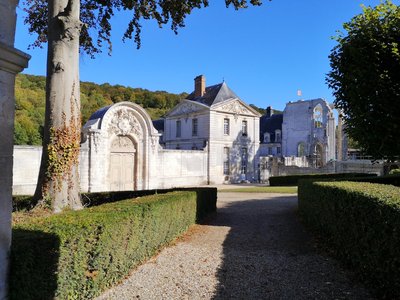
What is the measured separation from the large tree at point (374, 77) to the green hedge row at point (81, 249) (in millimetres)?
5834

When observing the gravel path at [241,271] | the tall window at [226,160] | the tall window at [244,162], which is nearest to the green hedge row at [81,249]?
the gravel path at [241,271]

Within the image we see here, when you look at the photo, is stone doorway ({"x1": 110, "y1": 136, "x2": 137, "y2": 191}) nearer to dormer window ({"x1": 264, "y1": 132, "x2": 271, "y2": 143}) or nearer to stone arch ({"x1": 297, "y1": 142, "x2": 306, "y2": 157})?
stone arch ({"x1": 297, "y1": 142, "x2": 306, "y2": 157})

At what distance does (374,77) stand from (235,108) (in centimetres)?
2140

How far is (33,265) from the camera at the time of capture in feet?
9.86

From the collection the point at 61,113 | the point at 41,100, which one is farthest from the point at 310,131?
the point at 61,113

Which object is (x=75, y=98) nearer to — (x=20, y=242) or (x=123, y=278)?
(x=123, y=278)

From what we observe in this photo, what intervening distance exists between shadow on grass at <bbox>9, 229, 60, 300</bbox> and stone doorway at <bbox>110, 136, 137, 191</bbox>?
616 inches

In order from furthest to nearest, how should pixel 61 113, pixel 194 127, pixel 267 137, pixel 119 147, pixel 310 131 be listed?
pixel 267 137 → pixel 310 131 → pixel 194 127 → pixel 119 147 → pixel 61 113

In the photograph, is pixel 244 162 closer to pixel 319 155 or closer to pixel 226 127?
pixel 226 127

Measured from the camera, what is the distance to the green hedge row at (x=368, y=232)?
344 centimetres

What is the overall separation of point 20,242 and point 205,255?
12.0ft

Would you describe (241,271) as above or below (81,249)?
below

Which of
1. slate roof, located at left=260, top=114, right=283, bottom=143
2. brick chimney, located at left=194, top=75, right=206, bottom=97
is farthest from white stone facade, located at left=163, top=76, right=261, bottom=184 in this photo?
slate roof, located at left=260, top=114, right=283, bottom=143

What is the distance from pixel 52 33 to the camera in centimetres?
650
